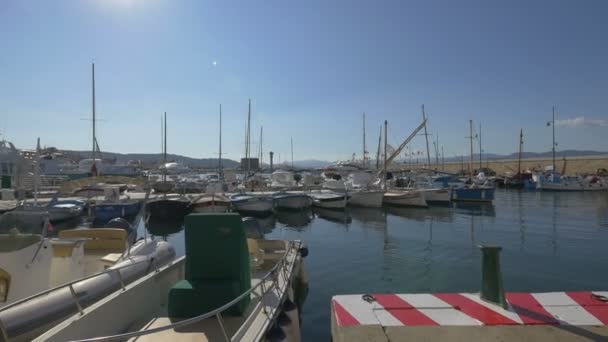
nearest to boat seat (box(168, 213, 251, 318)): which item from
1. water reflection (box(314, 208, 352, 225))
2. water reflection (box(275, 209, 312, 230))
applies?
water reflection (box(275, 209, 312, 230))

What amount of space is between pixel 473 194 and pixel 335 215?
1808cm

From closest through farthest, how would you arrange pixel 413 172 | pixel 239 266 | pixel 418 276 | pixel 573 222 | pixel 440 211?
1. pixel 239 266
2. pixel 418 276
3. pixel 573 222
4. pixel 440 211
5. pixel 413 172

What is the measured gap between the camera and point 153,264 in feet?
25.7

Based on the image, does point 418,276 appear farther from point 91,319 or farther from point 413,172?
point 413,172

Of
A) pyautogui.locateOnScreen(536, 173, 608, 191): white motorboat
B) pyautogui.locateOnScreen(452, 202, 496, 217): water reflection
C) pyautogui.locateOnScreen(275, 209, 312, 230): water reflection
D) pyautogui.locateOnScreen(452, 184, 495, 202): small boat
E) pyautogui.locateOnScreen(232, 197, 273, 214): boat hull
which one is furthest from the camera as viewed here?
pyautogui.locateOnScreen(536, 173, 608, 191): white motorboat

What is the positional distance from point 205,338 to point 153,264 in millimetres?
3855

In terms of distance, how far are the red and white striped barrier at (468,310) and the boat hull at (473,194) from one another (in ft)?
114

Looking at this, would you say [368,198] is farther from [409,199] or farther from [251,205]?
[251,205]

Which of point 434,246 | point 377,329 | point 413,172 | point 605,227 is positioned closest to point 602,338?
point 377,329

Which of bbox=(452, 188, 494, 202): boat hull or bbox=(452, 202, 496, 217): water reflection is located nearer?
bbox=(452, 202, 496, 217): water reflection

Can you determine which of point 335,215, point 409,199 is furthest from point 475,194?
point 335,215

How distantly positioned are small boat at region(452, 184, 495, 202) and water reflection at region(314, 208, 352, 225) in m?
14.6

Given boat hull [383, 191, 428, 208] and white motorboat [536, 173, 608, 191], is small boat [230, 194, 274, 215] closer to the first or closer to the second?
boat hull [383, 191, 428, 208]

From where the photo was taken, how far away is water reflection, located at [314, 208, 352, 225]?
26311 mm
